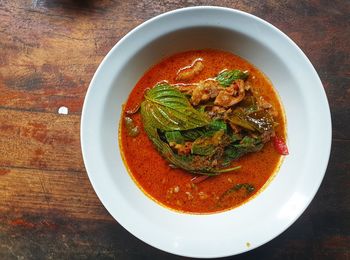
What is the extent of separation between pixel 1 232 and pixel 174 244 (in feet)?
4.02

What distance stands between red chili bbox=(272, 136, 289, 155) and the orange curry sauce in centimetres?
3

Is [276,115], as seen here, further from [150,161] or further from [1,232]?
[1,232]

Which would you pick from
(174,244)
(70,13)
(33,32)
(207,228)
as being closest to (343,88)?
(207,228)

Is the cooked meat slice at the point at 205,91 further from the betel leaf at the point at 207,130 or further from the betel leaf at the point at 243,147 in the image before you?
the betel leaf at the point at 243,147

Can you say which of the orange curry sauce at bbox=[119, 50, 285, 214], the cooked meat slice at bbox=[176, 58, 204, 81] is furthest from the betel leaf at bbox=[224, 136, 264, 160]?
the cooked meat slice at bbox=[176, 58, 204, 81]

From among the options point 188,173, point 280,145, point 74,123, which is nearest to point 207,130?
point 188,173

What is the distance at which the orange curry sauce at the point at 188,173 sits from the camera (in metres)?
2.85

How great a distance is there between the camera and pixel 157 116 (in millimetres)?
2791

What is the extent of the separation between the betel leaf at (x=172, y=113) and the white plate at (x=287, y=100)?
206 millimetres

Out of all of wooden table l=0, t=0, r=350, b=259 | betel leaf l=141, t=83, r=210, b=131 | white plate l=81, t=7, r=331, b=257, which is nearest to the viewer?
white plate l=81, t=7, r=331, b=257

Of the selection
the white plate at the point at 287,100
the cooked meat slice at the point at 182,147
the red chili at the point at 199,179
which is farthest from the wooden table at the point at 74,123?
the cooked meat slice at the point at 182,147

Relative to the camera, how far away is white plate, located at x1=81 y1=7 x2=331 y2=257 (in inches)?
102

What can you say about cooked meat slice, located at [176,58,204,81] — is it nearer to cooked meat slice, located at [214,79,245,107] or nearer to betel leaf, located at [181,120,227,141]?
cooked meat slice, located at [214,79,245,107]

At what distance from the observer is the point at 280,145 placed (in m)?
2.85
